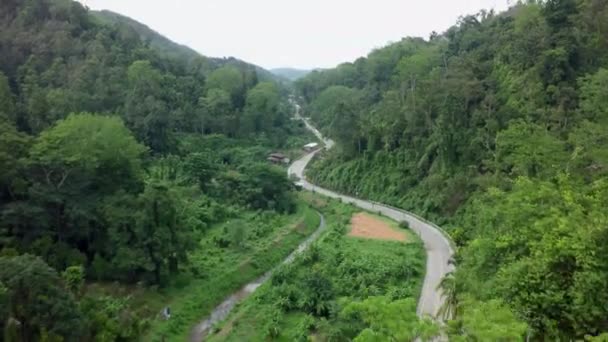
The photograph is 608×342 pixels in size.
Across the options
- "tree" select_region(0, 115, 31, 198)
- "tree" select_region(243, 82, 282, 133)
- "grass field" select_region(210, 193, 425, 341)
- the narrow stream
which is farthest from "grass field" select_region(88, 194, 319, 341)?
"tree" select_region(243, 82, 282, 133)

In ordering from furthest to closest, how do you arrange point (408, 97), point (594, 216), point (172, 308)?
point (408, 97)
point (172, 308)
point (594, 216)

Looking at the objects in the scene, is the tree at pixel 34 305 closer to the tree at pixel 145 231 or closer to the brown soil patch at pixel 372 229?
the tree at pixel 145 231

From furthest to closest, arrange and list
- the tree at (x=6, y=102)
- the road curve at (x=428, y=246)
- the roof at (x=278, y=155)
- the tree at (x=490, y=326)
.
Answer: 1. the roof at (x=278, y=155)
2. the tree at (x=6, y=102)
3. the road curve at (x=428, y=246)
4. the tree at (x=490, y=326)

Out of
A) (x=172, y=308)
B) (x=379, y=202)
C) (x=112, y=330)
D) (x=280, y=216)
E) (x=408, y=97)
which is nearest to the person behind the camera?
(x=112, y=330)

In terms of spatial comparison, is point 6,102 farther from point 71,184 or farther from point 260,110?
point 260,110

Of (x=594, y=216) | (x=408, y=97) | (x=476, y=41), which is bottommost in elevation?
(x=594, y=216)

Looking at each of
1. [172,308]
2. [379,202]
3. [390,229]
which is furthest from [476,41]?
[172,308]

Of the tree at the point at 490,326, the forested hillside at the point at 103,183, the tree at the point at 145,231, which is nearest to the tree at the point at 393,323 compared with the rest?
the tree at the point at 490,326

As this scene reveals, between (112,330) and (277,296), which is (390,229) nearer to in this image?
(277,296)
